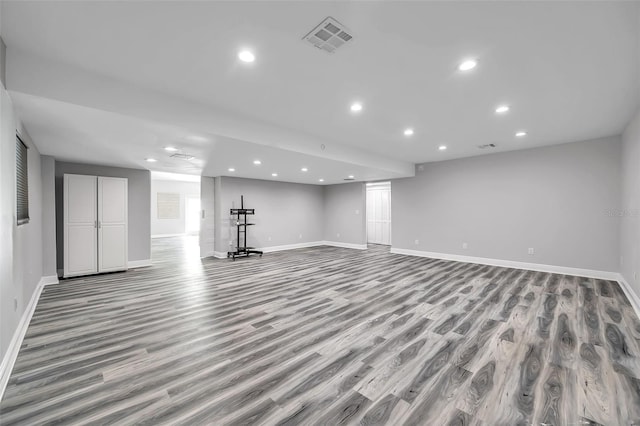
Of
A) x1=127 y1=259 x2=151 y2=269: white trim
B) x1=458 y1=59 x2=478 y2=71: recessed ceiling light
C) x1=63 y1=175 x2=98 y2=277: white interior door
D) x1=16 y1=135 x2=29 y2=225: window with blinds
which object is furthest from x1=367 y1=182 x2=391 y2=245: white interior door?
x1=16 y1=135 x2=29 y2=225: window with blinds

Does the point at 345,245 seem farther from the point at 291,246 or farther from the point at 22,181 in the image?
the point at 22,181

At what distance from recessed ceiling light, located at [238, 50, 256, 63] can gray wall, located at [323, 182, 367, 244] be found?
7.41m

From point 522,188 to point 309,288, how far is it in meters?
5.17

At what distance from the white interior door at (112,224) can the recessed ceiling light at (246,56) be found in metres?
5.06

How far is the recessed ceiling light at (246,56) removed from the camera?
2.23m

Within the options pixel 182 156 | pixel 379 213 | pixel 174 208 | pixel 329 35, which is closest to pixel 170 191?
pixel 174 208

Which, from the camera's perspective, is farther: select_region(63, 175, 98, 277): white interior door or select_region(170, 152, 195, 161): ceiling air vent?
select_region(63, 175, 98, 277): white interior door

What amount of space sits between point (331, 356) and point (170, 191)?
13343mm

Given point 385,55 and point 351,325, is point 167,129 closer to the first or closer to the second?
point 385,55

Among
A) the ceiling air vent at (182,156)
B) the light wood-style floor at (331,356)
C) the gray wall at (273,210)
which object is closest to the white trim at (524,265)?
the light wood-style floor at (331,356)

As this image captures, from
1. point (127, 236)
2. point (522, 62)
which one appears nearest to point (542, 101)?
point (522, 62)

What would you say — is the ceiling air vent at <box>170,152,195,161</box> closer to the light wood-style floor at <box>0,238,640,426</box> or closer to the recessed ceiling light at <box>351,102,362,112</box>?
the light wood-style floor at <box>0,238,640,426</box>

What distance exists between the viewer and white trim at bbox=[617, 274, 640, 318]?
3404mm

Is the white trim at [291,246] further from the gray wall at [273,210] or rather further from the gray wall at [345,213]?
the gray wall at [345,213]
